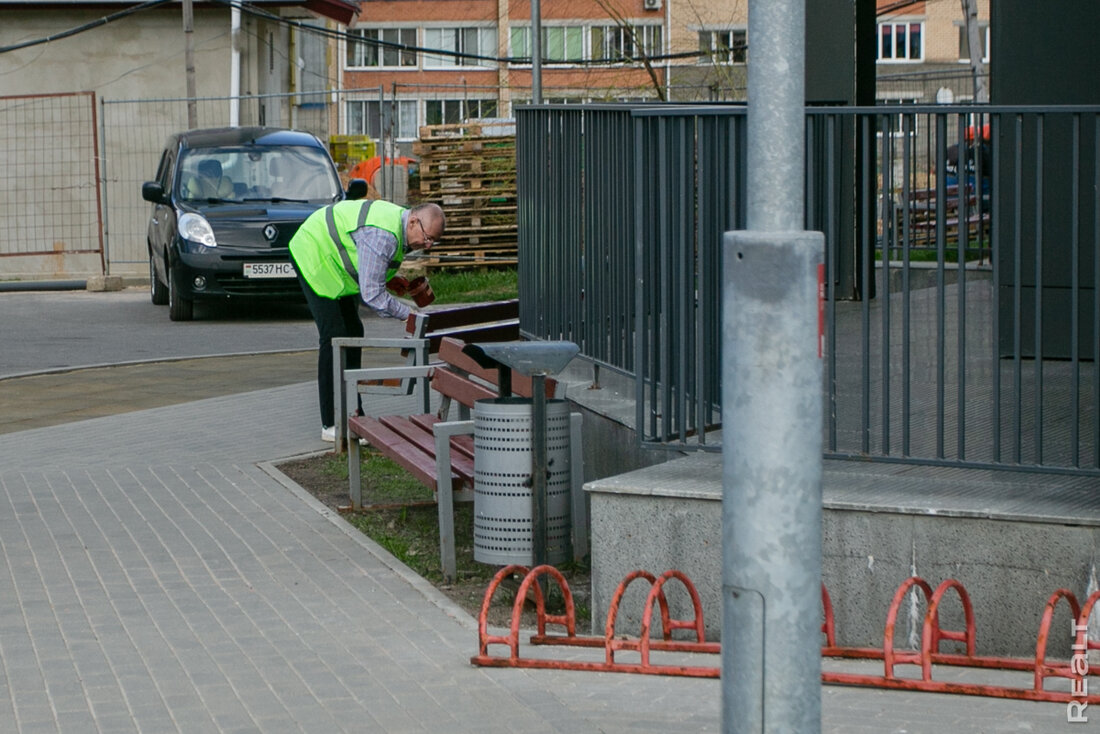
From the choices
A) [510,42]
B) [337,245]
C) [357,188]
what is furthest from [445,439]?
[510,42]

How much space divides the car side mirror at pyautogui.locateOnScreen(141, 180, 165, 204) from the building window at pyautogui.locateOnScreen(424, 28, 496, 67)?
1999 inches

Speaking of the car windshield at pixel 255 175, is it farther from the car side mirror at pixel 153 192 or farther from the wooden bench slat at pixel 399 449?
the wooden bench slat at pixel 399 449

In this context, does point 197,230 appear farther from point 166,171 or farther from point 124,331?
point 166,171

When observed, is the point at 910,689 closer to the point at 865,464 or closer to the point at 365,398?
the point at 865,464

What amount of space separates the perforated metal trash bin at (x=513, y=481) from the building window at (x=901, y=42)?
61.2m

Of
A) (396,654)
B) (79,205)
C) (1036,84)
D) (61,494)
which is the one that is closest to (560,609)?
(396,654)

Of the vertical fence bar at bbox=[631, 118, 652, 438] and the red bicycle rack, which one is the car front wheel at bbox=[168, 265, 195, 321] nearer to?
the vertical fence bar at bbox=[631, 118, 652, 438]

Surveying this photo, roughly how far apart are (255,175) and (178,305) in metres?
1.77

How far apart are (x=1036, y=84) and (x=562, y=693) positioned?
Answer: 4954 millimetres

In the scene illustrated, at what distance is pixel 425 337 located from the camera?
31.3 ft

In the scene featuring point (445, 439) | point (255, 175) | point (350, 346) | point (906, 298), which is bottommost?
point (445, 439)

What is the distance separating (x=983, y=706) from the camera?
505 centimetres

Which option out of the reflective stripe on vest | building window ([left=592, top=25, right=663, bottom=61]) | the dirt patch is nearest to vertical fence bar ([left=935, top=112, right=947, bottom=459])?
the dirt patch

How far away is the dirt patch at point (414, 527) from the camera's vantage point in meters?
6.86
